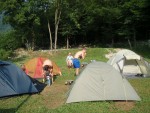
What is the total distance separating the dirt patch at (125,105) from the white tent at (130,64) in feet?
17.6

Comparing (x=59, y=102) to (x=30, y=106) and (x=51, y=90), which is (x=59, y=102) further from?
(x=51, y=90)

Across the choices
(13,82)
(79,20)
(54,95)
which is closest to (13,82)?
(13,82)

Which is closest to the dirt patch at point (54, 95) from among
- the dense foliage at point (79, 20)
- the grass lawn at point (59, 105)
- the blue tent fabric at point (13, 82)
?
the grass lawn at point (59, 105)

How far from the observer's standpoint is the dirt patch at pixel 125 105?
10.8m

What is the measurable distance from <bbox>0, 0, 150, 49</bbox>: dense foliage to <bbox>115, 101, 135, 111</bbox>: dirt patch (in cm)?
2516

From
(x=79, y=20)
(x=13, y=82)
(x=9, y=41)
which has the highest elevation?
(x=79, y=20)

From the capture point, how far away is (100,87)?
1178cm

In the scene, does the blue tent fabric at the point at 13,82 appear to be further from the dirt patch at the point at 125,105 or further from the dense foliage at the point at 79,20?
the dense foliage at the point at 79,20

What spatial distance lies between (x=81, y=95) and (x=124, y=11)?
30760 millimetres

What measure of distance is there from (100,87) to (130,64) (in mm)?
6178

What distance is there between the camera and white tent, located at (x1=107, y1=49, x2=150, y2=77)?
1683 centimetres

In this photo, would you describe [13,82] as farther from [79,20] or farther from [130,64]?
[79,20]

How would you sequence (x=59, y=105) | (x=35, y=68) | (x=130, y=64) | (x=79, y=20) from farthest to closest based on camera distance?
(x=79, y=20), (x=35, y=68), (x=130, y=64), (x=59, y=105)

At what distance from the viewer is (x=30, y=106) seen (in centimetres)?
1136
